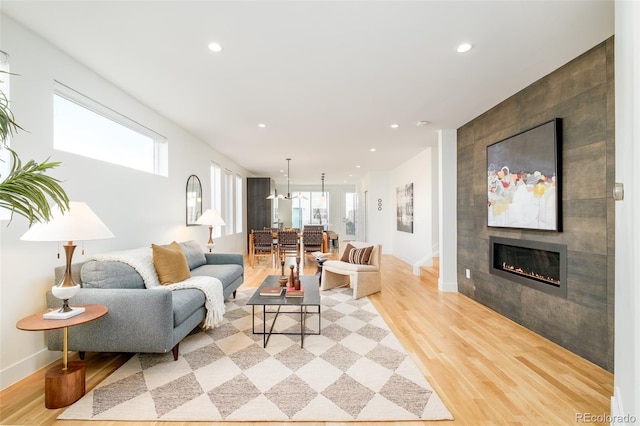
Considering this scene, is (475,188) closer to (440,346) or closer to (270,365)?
(440,346)

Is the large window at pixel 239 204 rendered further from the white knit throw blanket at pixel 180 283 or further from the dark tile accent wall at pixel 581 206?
the dark tile accent wall at pixel 581 206

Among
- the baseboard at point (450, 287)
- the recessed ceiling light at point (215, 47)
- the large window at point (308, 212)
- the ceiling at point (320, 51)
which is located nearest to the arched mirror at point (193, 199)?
the ceiling at point (320, 51)

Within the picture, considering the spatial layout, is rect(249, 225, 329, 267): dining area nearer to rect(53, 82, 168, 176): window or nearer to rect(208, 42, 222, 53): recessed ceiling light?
rect(53, 82, 168, 176): window

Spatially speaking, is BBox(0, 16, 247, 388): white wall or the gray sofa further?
the gray sofa

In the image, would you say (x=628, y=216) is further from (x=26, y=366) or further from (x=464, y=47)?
(x=26, y=366)

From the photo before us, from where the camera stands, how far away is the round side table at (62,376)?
185 cm

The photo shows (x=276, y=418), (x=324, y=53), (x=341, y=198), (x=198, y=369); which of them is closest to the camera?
(x=276, y=418)

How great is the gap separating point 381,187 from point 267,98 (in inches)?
252

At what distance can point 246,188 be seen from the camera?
9.32m

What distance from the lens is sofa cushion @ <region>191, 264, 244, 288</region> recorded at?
3612 mm

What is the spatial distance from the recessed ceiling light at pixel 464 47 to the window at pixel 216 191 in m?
5.15

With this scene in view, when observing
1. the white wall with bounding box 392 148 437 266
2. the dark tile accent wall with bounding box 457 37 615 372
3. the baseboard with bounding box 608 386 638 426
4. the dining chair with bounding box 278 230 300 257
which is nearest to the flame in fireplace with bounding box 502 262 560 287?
the dark tile accent wall with bounding box 457 37 615 372

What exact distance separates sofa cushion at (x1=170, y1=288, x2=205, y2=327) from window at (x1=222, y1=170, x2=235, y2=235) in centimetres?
454

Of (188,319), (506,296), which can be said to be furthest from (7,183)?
(506,296)
